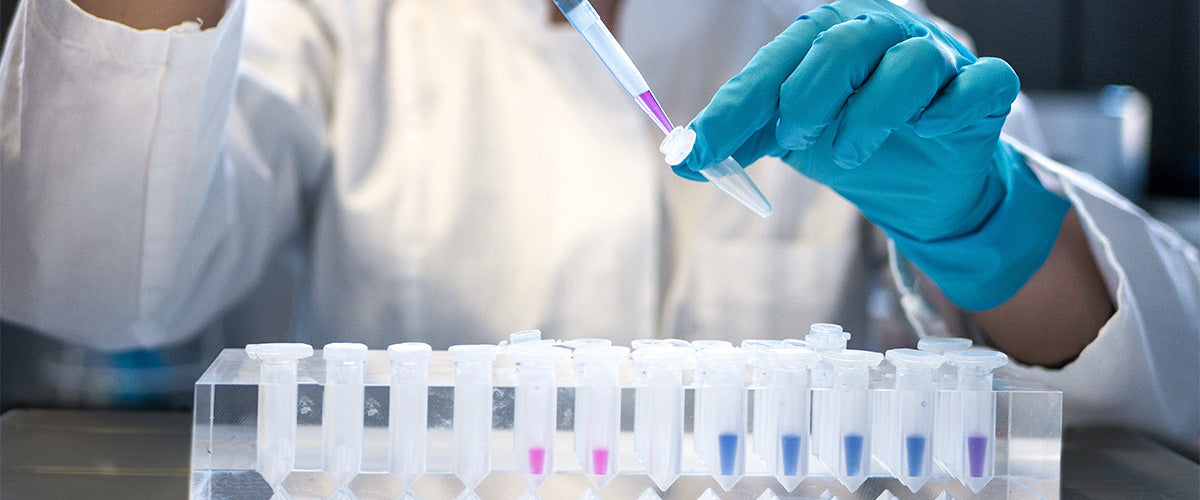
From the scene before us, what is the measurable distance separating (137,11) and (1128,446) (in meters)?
0.98

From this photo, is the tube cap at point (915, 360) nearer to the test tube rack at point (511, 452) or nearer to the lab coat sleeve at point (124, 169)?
the test tube rack at point (511, 452)

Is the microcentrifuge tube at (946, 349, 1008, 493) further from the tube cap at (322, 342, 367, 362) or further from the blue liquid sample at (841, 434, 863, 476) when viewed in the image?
the tube cap at (322, 342, 367, 362)

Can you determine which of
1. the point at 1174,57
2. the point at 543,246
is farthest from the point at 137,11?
the point at 1174,57

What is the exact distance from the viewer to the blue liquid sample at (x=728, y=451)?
0.58 meters

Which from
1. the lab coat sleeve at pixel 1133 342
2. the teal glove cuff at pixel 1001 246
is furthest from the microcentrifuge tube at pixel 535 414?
the lab coat sleeve at pixel 1133 342

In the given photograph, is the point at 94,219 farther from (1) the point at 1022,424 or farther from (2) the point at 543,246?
(1) the point at 1022,424

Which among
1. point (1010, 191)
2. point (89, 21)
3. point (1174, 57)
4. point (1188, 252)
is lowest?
point (1174, 57)

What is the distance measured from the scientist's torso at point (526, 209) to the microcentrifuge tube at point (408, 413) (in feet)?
1.43

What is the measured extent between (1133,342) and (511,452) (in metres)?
0.63

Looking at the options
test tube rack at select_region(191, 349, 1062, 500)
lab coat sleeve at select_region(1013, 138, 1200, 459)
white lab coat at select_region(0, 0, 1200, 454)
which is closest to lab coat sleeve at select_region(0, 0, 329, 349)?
white lab coat at select_region(0, 0, 1200, 454)

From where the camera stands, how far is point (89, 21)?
2.31 ft

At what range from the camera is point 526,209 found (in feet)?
3.39

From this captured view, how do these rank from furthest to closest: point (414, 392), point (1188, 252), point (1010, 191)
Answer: point (1188, 252), point (1010, 191), point (414, 392)

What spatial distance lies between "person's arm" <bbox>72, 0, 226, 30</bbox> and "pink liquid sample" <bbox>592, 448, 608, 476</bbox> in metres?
0.50
